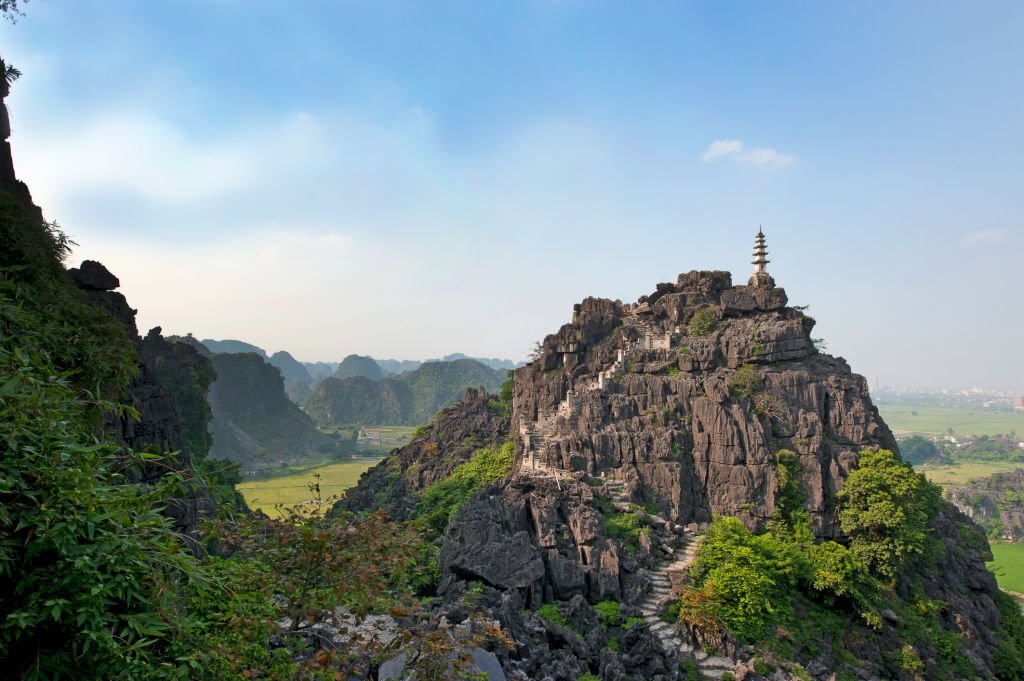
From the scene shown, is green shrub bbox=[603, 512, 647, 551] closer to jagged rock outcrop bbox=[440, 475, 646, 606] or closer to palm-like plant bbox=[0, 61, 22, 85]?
jagged rock outcrop bbox=[440, 475, 646, 606]

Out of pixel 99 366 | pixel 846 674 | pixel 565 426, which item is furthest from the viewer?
pixel 565 426

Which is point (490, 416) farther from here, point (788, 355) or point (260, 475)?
point (260, 475)

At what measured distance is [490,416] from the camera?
3684cm

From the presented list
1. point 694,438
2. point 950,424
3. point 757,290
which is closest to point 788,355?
point 757,290

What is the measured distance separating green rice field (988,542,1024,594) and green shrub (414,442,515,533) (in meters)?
35.9

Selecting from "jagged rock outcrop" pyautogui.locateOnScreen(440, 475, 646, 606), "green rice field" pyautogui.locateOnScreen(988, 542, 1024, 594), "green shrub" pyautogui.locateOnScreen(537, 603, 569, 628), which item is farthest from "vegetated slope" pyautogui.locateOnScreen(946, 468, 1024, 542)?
"green shrub" pyautogui.locateOnScreen(537, 603, 569, 628)

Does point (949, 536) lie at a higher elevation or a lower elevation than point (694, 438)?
lower

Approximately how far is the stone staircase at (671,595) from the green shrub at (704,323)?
9407 millimetres

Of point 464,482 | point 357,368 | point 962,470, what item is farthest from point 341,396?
point 962,470

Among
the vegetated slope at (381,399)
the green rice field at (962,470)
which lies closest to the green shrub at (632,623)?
the green rice field at (962,470)

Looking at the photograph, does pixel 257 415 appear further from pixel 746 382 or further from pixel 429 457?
pixel 746 382

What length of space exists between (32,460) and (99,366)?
1077 cm

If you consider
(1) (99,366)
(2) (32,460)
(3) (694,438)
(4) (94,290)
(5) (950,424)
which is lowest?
(5) (950,424)

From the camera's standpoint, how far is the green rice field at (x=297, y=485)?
141 feet
